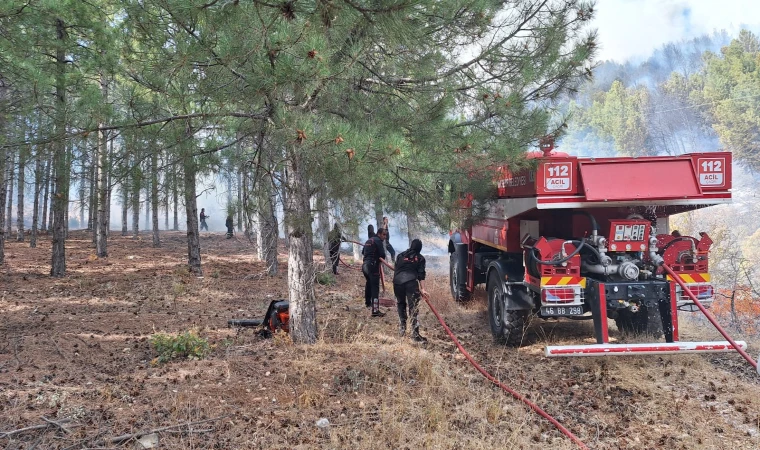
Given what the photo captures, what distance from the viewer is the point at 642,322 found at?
7980 mm

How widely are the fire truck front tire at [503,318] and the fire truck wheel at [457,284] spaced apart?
254cm

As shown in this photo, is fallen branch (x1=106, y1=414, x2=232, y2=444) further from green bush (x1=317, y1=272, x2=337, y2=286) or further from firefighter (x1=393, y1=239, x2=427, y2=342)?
green bush (x1=317, y1=272, x2=337, y2=286)

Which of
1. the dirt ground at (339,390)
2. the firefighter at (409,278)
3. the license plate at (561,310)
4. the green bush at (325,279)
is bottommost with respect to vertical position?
the dirt ground at (339,390)

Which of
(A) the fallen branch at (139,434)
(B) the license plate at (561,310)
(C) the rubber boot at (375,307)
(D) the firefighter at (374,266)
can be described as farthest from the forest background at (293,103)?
(A) the fallen branch at (139,434)

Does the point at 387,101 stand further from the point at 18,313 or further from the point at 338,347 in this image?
the point at 18,313

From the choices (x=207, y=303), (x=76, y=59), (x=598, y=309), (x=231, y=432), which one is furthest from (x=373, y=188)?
(x=76, y=59)

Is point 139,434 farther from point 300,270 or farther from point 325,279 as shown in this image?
point 325,279

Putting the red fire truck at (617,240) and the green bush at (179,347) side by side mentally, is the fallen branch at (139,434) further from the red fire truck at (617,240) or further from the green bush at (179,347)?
the red fire truck at (617,240)

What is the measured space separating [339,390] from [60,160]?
4233mm

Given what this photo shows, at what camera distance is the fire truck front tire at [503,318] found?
752 centimetres

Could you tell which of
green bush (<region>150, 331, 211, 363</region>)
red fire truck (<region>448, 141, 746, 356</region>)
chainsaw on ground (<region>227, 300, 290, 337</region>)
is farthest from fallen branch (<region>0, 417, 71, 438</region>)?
red fire truck (<region>448, 141, 746, 356</region>)

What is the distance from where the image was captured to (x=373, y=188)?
5.35 m

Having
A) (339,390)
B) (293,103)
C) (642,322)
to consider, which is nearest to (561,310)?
(642,322)

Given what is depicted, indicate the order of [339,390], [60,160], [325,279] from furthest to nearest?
[325,279] < [60,160] < [339,390]
